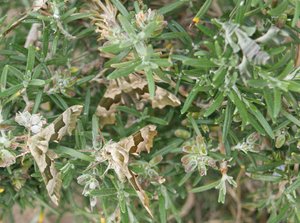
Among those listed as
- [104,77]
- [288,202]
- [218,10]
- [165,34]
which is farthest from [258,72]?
[218,10]

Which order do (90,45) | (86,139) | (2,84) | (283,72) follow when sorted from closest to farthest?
(283,72)
(2,84)
(86,139)
(90,45)

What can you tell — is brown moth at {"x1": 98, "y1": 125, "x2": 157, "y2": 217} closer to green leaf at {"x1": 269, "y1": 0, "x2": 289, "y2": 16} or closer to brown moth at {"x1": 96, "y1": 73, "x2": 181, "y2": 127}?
brown moth at {"x1": 96, "y1": 73, "x2": 181, "y2": 127}

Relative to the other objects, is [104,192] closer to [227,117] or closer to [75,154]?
[75,154]

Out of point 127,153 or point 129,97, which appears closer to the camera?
point 127,153

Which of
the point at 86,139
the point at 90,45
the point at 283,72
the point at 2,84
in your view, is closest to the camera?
the point at 283,72

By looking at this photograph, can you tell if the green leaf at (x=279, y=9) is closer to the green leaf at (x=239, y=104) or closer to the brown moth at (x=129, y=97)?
the green leaf at (x=239, y=104)

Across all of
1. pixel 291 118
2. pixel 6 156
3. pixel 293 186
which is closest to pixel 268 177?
pixel 293 186

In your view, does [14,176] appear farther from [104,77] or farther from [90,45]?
[90,45]
